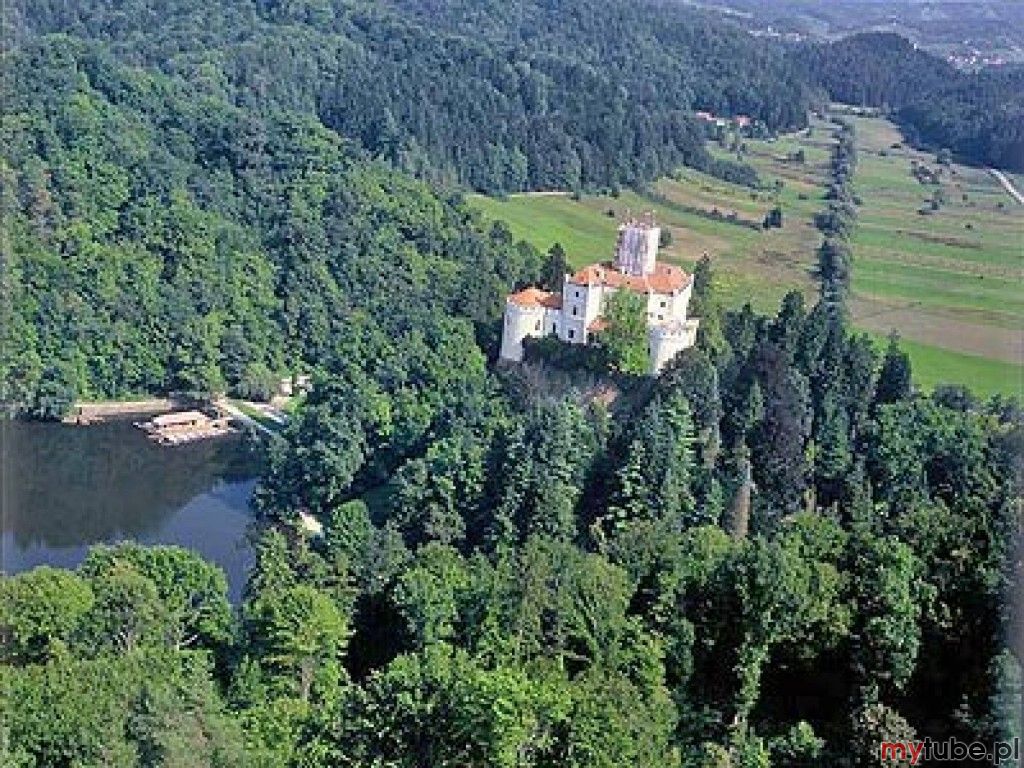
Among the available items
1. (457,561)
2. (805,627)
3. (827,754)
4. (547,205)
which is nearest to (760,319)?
(457,561)

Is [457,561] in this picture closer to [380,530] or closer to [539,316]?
[380,530]

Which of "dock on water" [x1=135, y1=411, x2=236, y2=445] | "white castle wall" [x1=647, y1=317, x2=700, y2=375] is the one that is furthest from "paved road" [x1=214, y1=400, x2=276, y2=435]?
"white castle wall" [x1=647, y1=317, x2=700, y2=375]

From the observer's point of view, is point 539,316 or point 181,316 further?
point 181,316

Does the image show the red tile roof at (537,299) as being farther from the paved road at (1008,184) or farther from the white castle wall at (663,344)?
the paved road at (1008,184)

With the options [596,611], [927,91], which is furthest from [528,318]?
[927,91]

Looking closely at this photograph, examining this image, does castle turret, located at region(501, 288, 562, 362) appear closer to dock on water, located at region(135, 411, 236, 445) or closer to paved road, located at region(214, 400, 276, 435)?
paved road, located at region(214, 400, 276, 435)

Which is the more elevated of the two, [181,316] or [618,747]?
[618,747]

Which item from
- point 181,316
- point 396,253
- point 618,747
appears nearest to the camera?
point 618,747
